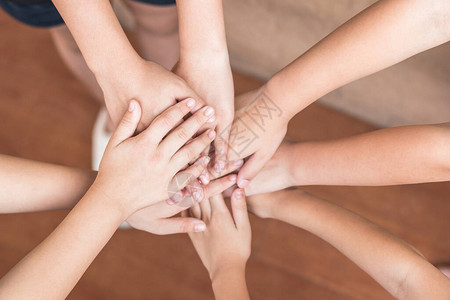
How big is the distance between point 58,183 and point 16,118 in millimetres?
594

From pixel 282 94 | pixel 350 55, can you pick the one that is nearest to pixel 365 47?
pixel 350 55

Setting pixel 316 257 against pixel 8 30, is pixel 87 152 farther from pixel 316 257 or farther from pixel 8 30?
pixel 316 257

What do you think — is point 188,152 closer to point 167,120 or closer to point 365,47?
point 167,120

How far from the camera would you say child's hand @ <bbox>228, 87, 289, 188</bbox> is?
0.79m

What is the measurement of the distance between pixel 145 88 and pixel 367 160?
1.23ft

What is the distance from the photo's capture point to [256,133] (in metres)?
0.79

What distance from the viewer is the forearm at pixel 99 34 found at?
2.28 feet

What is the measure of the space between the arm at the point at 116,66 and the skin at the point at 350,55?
14 cm

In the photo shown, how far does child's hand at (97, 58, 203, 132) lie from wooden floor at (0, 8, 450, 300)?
0.50 metres

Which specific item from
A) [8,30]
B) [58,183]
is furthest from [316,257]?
[8,30]

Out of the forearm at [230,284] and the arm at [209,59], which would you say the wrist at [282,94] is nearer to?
the arm at [209,59]

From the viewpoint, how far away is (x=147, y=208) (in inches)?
31.1

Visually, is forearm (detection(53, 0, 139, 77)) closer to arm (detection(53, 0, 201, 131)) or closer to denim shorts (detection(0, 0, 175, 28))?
arm (detection(53, 0, 201, 131))

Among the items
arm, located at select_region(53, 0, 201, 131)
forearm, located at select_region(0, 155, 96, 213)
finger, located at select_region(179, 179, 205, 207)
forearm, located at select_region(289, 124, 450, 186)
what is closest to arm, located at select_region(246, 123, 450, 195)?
forearm, located at select_region(289, 124, 450, 186)
